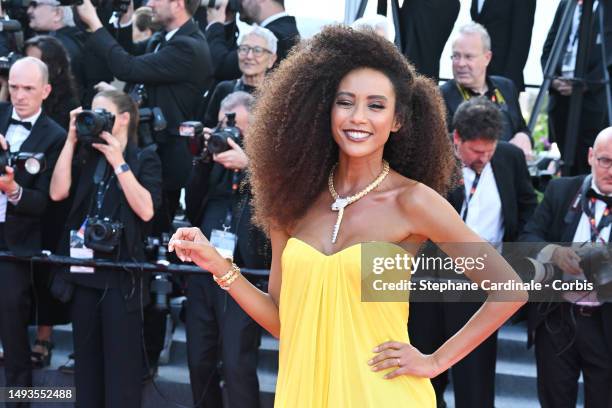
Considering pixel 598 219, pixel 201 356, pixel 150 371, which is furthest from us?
pixel 150 371

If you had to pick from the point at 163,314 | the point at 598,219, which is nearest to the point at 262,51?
the point at 163,314

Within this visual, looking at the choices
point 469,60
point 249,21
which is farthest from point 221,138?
point 249,21

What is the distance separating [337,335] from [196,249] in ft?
1.68

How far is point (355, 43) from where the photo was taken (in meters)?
3.32

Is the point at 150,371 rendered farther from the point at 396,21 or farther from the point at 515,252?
the point at 396,21

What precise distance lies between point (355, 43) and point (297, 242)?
0.65 m

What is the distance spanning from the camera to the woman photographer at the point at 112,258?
19.1ft

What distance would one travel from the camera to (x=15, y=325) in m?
6.21

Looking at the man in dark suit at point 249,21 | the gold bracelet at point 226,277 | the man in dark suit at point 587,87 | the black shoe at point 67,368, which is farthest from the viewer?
the man in dark suit at point 249,21

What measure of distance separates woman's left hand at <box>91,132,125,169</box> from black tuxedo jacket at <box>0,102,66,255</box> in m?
0.57

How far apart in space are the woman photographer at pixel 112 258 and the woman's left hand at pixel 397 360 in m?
2.89

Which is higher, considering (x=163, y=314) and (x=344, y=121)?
(x=344, y=121)

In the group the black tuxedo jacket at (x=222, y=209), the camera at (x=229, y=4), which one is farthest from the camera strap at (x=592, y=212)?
the camera at (x=229, y=4)

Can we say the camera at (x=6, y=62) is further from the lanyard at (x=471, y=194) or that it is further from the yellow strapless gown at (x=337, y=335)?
the yellow strapless gown at (x=337, y=335)
